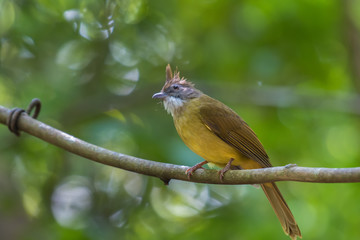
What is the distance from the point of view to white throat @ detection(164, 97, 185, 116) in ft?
13.5

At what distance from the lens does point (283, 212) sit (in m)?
3.59

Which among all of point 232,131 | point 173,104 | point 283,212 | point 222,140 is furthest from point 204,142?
point 283,212

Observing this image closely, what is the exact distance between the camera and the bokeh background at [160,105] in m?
5.10

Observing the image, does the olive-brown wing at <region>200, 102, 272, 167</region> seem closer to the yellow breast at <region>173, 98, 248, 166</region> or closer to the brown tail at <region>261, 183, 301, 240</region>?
the yellow breast at <region>173, 98, 248, 166</region>

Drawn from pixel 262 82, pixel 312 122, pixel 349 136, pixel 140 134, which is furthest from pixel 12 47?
pixel 349 136

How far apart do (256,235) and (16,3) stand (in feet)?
12.4

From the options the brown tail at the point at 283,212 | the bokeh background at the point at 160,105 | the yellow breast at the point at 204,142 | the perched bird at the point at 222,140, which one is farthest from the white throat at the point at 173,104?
the brown tail at the point at 283,212

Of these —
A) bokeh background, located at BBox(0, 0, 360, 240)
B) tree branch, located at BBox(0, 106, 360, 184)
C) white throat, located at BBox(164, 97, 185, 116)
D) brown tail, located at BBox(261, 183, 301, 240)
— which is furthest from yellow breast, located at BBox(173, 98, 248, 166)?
bokeh background, located at BBox(0, 0, 360, 240)

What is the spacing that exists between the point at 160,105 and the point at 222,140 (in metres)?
1.82

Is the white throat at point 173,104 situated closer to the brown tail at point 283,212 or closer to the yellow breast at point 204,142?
the yellow breast at point 204,142

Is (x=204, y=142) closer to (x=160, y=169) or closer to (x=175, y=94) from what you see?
(x=175, y=94)

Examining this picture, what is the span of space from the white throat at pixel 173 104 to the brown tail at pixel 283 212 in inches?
40.5

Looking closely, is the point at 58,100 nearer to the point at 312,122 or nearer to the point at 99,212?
the point at 99,212

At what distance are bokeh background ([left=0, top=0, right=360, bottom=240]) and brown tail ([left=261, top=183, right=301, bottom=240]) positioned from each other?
1.14 meters
